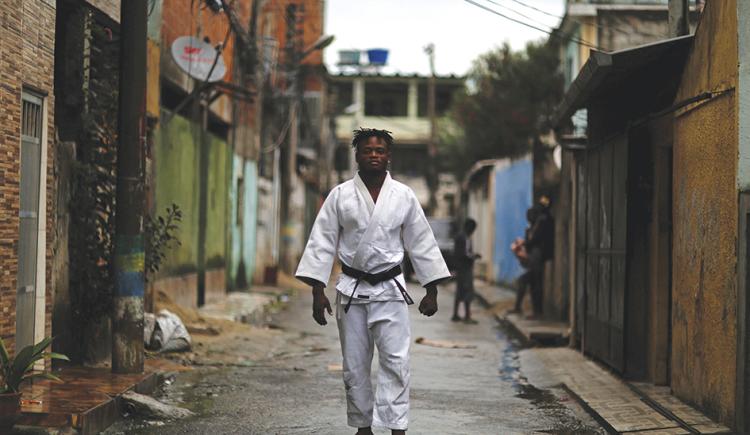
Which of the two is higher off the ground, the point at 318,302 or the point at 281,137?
the point at 281,137

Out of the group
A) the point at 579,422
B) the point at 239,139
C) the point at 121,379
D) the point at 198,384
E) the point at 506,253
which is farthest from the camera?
the point at 506,253

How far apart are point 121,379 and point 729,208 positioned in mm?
5105

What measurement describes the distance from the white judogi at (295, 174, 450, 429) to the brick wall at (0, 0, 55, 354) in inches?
114

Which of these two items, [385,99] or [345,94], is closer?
[385,99]

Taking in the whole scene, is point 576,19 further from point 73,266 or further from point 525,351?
point 73,266

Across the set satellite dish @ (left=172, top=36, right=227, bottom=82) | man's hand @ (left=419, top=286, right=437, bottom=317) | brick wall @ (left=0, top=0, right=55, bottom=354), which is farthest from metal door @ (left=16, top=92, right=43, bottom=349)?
satellite dish @ (left=172, top=36, right=227, bottom=82)

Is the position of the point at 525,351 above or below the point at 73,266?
below

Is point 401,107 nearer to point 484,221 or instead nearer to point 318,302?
point 484,221

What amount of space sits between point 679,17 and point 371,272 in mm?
6114

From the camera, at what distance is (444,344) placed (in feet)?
51.6

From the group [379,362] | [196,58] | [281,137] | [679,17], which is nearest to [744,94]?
[379,362]

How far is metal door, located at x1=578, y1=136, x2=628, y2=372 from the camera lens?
37.2 feet

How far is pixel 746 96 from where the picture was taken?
26.0 feet

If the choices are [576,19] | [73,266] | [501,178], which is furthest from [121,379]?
[501,178]
